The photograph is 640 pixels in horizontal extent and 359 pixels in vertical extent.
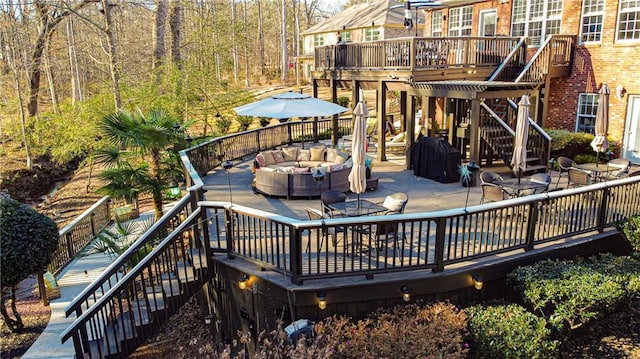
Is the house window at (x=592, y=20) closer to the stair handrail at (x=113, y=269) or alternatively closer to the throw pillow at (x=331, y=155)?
the throw pillow at (x=331, y=155)

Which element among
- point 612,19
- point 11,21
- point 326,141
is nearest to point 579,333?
point 612,19

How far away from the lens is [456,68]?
1297cm

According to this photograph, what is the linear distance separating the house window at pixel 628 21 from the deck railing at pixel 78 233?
15.8 m

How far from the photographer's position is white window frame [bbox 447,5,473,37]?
17500 millimetres

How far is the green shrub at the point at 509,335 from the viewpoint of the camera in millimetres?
5438

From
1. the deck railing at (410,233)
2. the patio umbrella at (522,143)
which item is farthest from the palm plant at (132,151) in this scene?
the patio umbrella at (522,143)

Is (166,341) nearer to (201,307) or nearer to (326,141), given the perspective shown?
(201,307)

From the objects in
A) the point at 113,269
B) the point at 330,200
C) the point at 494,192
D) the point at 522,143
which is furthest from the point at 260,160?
the point at 522,143

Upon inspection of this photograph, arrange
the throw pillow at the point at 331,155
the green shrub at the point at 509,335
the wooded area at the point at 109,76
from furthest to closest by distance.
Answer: the wooded area at the point at 109,76 < the throw pillow at the point at 331,155 < the green shrub at the point at 509,335

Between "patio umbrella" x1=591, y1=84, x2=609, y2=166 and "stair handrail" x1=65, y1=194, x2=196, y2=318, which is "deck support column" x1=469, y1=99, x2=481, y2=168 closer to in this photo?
"patio umbrella" x1=591, y1=84, x2=609, y2=166

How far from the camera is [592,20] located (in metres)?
13.7

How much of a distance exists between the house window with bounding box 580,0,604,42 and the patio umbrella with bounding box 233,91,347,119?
26.6 feet

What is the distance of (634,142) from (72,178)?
24646 millimetres

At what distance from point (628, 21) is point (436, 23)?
745cm
